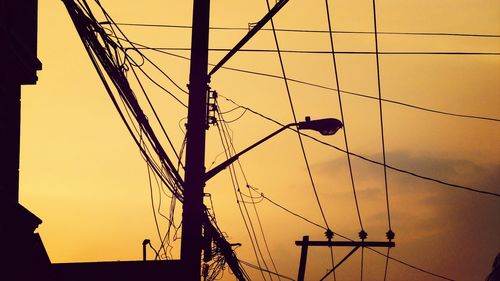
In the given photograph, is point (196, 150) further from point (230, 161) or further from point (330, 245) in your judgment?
point (330, 245)

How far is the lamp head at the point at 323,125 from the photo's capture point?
15.2m

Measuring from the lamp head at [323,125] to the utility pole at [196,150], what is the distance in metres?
2.45

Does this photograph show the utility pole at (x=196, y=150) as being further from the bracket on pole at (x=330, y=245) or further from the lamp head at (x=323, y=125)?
the bracket on pole at (x=330, y=245)

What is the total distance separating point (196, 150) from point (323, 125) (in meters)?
3.34

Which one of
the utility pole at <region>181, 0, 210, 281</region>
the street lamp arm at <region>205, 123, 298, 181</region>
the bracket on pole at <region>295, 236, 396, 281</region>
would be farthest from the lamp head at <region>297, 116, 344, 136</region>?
the bracket on pole at <region>295, 236, 396, 281</region>

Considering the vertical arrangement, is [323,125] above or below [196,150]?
above

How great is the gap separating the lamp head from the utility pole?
8.03 feet

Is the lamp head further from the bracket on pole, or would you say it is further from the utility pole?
the bracket on pole

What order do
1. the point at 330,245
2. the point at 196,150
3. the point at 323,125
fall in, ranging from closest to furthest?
the point at 196,150, the point at 323,125, the point at 330,245

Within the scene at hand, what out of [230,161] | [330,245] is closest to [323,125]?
[230,161]

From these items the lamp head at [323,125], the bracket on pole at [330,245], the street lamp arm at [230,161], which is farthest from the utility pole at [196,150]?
the bracket on pole at [330,245]

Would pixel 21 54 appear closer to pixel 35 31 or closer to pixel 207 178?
pixel 35 31

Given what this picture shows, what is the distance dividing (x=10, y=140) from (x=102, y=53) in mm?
3940

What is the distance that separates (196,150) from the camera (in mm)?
12742
